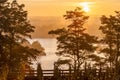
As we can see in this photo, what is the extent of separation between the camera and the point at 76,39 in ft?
146

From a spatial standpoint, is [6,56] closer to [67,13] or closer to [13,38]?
[13,38]

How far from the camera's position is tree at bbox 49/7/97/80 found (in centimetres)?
4378

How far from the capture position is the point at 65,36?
44.3 m

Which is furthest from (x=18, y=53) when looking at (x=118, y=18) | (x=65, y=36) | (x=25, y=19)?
(x=118, y=18)

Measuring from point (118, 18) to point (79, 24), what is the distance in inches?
209

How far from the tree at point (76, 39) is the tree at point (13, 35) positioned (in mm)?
4928

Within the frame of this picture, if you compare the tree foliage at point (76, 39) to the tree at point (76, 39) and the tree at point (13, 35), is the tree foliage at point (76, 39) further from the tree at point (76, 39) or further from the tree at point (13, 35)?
the tree at point (13, 35)

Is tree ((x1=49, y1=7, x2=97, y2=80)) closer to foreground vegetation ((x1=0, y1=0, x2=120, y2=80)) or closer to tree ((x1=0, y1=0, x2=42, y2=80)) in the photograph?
foreground vegetation ((x1=0, y1=0, x2=120, y2=80))

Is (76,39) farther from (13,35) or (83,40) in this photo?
(13,35)

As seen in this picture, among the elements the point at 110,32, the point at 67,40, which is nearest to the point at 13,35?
the point at 67,40

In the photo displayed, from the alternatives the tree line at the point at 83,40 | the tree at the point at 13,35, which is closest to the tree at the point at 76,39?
the tree line at the point at 83,40

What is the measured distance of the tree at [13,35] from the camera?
3728 cm

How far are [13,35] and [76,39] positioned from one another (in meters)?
8.52

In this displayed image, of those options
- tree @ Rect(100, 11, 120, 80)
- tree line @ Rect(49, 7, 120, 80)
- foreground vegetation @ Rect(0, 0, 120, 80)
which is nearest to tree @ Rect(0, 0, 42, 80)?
foreground vegetation @ Rect(0, 0, 120, 80)
